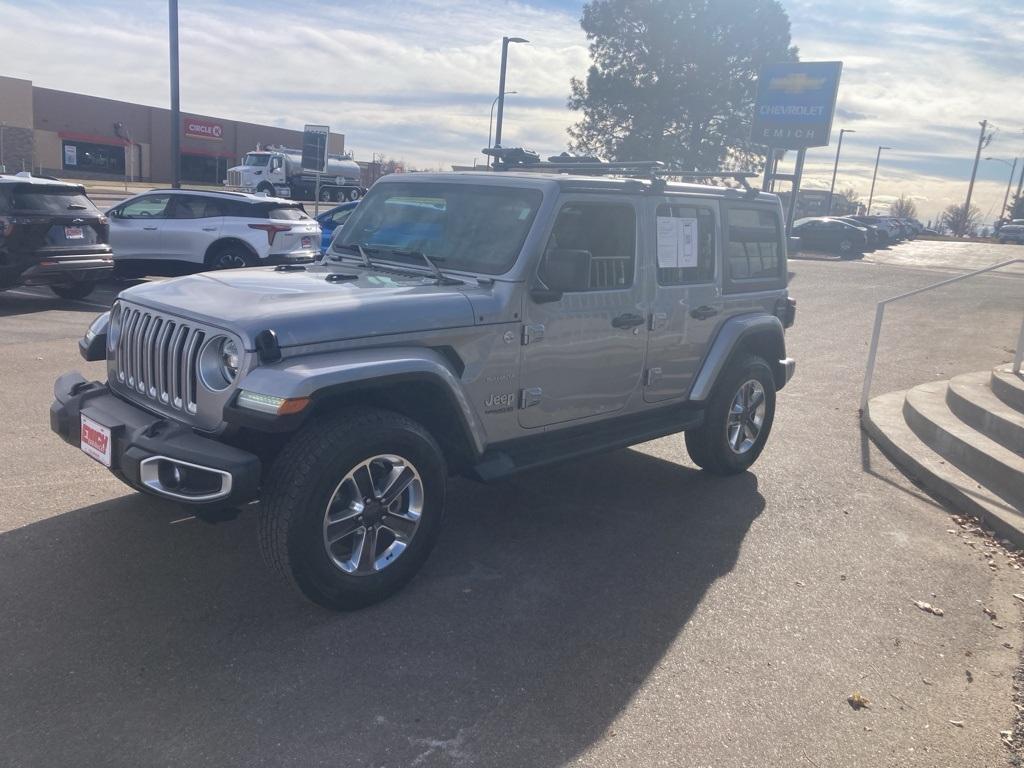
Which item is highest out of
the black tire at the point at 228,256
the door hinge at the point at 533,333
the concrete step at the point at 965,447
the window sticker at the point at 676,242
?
the window sticker at the point at 676,242

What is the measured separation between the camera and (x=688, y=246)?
5520mm

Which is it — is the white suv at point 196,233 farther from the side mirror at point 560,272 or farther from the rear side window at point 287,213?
the side mirror at point 560,272

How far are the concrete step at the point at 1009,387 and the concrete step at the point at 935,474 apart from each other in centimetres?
75

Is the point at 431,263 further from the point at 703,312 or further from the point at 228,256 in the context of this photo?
the point at 228,256

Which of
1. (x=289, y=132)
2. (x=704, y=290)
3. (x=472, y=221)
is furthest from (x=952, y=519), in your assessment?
(x=289, y=132)

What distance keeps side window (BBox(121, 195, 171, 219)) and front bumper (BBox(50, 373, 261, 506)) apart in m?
10.6

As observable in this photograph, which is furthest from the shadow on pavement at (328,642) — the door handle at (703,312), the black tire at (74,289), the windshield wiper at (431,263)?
the black tire at (74,289)

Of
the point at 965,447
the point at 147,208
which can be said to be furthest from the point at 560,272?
the point at 147,208

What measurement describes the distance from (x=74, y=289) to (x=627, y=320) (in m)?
9.68

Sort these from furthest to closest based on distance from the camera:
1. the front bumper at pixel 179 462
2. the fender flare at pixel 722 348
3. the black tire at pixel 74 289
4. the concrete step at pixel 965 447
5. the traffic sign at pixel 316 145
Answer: the traffic sign at pixel 316 145 < the black tire at pixel 74 289 < the concrete step at pixel 965 447 < the fender flare at pixel 722 348 < the front bumper at pixel 179 462

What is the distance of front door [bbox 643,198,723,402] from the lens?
5.27m

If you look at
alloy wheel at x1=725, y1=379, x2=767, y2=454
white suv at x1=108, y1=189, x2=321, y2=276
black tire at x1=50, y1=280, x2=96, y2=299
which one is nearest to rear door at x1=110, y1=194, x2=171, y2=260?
white suv at x1=108, y1=189, x2=321, y2=276

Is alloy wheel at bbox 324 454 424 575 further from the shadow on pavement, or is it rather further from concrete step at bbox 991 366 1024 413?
concrete step at bbox 991 366 1024 413

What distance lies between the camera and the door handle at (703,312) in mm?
5520
